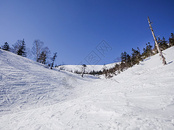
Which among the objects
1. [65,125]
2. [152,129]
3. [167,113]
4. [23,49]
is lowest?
[65,125]

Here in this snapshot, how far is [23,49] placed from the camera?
34594 millimetres

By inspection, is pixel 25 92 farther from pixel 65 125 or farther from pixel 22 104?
pixel 65 125

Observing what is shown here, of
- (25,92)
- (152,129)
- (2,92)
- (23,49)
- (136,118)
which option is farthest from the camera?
(23,49)

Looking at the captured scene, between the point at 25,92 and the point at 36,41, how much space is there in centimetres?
2808

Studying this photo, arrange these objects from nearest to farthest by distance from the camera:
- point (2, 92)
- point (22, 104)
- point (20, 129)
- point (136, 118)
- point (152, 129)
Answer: point (152, 129) → point (136, 118) → point (20, 129) → point (22, 104) → point (2, 92)

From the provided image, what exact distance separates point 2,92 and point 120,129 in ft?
32.4

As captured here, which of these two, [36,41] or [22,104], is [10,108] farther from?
[36,41]

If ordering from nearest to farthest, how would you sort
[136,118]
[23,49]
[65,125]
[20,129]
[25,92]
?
[136,118] < [65,125] < [20,129] < [25,92] < [23,49]

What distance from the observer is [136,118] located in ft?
6.95

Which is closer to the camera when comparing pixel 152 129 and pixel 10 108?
pixel 152 129

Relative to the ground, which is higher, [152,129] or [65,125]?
[152,129]

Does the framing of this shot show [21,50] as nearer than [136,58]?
Yes

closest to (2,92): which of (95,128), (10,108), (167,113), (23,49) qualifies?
(10,108)

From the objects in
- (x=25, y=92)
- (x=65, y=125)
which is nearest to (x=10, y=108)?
(x=25, y=92)
